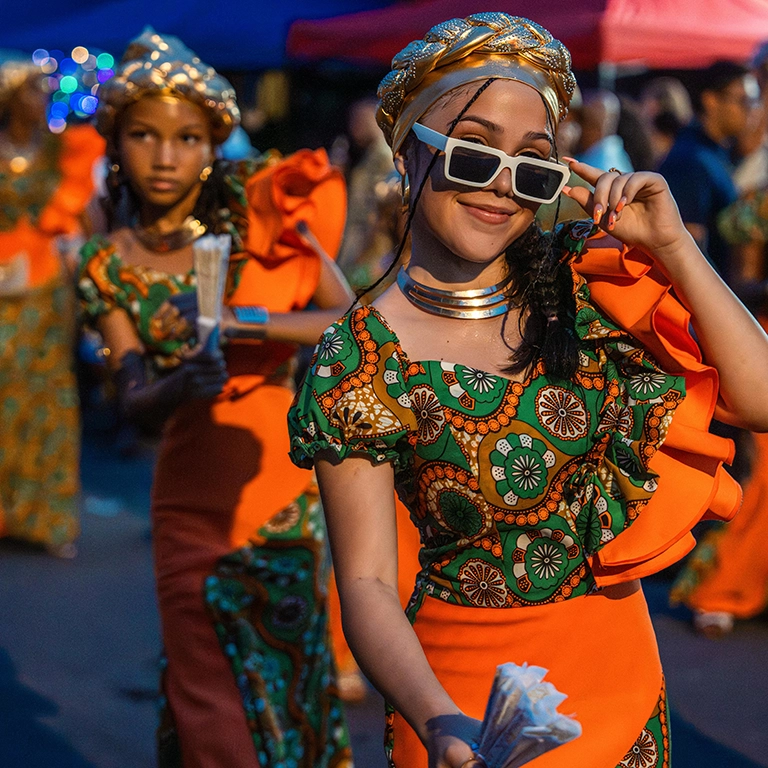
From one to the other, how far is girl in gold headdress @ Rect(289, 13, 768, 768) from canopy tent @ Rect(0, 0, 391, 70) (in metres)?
7.81

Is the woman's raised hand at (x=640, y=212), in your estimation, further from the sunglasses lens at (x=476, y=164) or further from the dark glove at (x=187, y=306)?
the dark glove at (x=187, y=306)

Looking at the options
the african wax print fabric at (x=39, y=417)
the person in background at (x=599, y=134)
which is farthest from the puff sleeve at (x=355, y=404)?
the african wax print fabric at (x=39, y=417)

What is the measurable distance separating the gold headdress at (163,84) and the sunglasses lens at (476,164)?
1683 millimetres

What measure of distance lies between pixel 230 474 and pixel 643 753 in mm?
1572

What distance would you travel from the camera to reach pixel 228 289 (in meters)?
3.51

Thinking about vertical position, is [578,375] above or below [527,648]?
above

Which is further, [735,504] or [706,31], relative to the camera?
[706,31]

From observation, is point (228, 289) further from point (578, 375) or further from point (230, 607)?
point (578, 375)

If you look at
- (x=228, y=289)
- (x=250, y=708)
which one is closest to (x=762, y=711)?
(x=250, y=708)

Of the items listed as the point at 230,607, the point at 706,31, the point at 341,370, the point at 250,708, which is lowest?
the point at 250,708

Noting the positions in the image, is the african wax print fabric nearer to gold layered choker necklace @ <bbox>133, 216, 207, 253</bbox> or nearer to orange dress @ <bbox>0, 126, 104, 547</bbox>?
orange dress @ <bbox>0, 126, 104, 547</bbox>

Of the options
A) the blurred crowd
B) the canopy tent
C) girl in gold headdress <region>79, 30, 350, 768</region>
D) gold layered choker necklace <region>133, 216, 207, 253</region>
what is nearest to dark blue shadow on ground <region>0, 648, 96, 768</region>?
girl in gold headdress <region>79, 30, 350, 768</region>

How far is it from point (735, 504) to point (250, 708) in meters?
1.56

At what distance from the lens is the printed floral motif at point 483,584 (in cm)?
204
